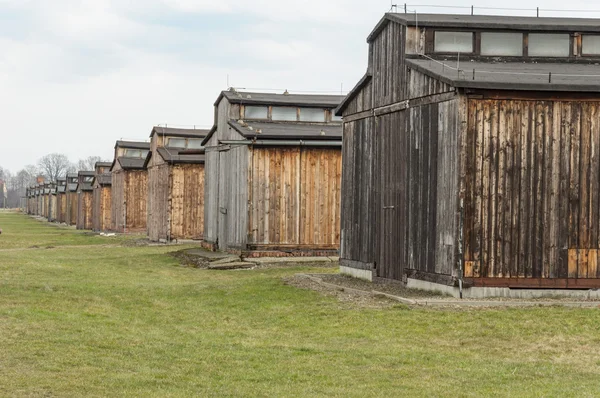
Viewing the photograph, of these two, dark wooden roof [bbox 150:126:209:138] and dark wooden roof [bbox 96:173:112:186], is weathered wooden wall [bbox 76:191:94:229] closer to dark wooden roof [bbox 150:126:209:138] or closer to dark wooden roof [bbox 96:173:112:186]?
dark wooden roof [bbox 96:173:112:186]

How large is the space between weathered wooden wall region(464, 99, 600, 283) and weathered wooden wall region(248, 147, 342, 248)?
15783 millimetres

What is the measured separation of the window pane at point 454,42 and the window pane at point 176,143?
110 ft

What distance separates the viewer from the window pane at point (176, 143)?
57375 mm

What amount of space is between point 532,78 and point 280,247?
56.3 feet

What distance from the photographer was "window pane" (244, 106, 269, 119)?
41.7 metres

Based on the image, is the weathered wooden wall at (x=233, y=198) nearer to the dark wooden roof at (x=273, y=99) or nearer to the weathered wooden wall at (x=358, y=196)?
the dark wooden roof at (x=273, y=99)

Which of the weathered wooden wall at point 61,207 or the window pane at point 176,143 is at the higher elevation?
the window pane at point 176,143

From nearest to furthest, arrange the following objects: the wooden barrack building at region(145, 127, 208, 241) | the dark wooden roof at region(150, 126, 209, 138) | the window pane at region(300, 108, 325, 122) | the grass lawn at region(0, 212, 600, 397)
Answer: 1. the grass lawn at region(0, 212, 600, 397)
2. the window pane at region(300, 108, 325, 122)
3. the wooden barrack building at region(145, 127, 208, 241)
4. the dark wooden roof at region(150, 126, 209, 138)

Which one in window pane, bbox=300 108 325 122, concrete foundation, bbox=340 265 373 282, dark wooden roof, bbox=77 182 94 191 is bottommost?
concrete foundation, bbox=340 265 373 282

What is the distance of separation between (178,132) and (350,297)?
3663 centimetres

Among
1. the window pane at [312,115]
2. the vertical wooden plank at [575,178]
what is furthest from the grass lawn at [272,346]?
the window pane at [312,115]

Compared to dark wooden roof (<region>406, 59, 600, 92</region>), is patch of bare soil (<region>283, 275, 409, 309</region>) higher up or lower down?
lower down

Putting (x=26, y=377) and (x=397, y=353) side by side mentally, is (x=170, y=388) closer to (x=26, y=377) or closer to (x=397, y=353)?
(x=26, y=377)

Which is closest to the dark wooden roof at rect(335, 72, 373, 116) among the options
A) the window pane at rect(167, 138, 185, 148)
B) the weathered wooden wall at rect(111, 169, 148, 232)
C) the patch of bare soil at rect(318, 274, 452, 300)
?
the patch of bare soil at rect(318, 274, 452, 300)
